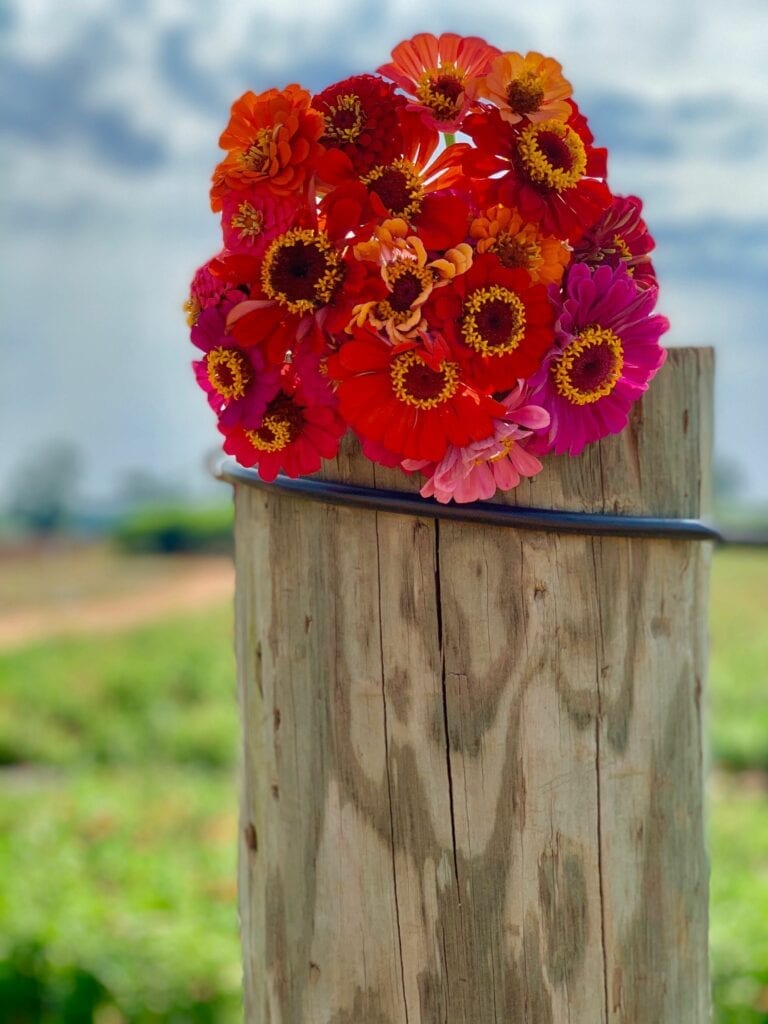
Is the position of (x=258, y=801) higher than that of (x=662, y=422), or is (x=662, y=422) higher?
(x=662, y=422)

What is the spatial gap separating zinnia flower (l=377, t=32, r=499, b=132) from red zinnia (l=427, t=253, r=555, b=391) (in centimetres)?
21

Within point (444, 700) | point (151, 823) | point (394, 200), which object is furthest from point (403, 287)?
point (151, 823)

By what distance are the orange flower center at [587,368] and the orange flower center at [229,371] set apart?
381mm

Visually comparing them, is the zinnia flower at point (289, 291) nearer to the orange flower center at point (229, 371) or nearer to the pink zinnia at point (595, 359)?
the orange flower center at point (229, 371)

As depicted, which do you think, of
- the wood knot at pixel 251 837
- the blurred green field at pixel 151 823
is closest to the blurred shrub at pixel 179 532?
the blurred green field at pixel 151 823

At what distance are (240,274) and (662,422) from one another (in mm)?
568

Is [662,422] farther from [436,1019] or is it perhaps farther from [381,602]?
[436,1019]

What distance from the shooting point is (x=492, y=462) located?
3.95 feet

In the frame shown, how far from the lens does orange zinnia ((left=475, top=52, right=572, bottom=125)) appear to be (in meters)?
1.21

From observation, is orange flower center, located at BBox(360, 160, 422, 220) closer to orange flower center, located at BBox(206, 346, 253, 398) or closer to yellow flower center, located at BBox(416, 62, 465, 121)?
yellow flower center, located at BBox(416, 62, 465, 121)

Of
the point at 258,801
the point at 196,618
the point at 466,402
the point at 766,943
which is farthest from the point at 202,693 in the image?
the point at 466,402

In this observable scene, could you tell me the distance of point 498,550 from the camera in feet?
4.05

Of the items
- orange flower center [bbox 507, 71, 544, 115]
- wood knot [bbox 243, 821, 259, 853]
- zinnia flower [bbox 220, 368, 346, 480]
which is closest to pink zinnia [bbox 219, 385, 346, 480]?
zinnia flower [bbox 220, 368, 346, 480]

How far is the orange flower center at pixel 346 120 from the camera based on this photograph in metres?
1.22
